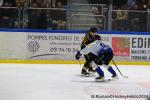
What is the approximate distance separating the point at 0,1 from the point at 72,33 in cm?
251

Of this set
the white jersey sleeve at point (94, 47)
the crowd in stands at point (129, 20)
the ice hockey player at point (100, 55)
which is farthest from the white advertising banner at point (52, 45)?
the ice hockey player at point (100, 55)

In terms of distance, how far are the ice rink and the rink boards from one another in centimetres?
100

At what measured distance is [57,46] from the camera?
15695 millimetres

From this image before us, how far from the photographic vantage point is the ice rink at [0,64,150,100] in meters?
9.30

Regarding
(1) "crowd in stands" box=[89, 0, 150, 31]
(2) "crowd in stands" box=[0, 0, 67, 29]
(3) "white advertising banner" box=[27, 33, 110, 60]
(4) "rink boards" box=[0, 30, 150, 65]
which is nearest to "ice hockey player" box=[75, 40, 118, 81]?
(4) "rink boards" box=[0, 30, 150, 65]

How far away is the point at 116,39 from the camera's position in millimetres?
15930

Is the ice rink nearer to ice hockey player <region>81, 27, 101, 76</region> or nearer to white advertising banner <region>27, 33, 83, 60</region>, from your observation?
ice hockey player <region>81, 27, 101, 76</region>

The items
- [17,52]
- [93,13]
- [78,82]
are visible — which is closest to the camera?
[78,82]

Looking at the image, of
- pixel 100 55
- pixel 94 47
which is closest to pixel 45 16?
pixel 94 47

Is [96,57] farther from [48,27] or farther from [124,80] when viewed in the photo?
[48,27]

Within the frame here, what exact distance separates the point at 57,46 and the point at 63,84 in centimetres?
472

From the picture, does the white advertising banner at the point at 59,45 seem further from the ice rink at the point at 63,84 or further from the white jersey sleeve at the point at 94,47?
the white jersey sleeve at the point at 94,47

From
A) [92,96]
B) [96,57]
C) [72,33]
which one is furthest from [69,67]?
[92,96]

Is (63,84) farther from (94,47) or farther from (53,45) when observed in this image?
(53,45)
